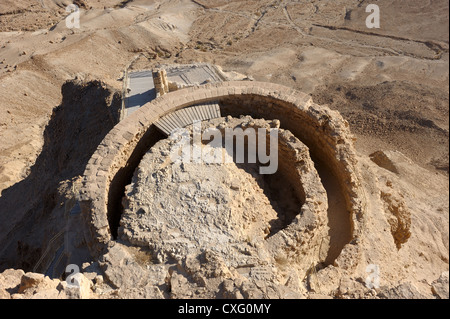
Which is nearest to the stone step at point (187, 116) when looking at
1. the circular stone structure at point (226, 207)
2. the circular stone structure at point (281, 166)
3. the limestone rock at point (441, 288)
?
the circular stone structure at point (281, 166)

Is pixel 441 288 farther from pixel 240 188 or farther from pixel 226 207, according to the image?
pixel 240 188

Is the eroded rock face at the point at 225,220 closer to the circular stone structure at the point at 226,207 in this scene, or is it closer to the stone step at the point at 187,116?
the circular stone structure at the point at 226,207

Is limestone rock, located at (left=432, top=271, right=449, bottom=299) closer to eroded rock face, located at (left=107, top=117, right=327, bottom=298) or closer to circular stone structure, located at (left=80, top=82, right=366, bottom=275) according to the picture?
eroded rock face, located at (left=107, top=117, right=327, bottom=298)

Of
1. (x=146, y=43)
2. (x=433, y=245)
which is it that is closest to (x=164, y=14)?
(x=146, y=43)

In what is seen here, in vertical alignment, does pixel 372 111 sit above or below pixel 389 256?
above

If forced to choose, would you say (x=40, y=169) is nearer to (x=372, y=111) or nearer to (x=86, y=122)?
(x=86, y=122)

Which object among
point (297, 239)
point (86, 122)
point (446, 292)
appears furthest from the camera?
point (86, 122)

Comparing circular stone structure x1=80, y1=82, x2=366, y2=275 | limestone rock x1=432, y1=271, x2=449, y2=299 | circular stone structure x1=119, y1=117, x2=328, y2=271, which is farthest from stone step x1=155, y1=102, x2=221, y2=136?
limestone rock x1=432, y1=271, x2=449, y2=299
